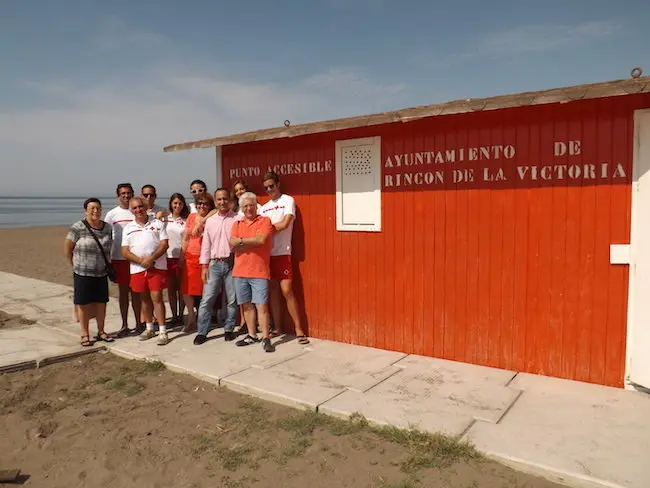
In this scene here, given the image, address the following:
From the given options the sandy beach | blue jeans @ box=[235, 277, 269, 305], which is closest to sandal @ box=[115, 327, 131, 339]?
blue jeans @ box=[235, 277, 269, 305]

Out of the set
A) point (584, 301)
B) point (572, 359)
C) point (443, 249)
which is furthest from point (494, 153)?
point (572, 359)

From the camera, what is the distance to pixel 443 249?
16.0 ft

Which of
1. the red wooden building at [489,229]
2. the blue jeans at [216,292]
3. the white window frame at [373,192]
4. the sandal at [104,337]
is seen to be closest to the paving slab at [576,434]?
the red wooden building at [489,229]

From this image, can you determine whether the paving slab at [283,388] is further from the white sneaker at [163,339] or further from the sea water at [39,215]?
the sea water at [39,215]

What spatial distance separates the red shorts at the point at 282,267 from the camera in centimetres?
573

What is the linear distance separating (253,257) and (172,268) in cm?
155

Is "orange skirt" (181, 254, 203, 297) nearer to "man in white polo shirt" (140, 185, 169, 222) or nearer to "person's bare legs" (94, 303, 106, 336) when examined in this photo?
"man in white polo shirt" (140, 185, 169, 222)

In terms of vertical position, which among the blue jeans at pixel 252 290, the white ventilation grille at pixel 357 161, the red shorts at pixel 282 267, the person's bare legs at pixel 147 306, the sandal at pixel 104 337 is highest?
the white ventilation grille at pixel 357 161

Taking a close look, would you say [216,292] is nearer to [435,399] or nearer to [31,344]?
[31,344]

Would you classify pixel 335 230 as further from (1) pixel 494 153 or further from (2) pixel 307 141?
(1) pixel 494 153

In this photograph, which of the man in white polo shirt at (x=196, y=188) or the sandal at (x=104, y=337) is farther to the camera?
the man in white polo shirt at (x=196, y=188)

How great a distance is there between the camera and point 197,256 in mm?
6129

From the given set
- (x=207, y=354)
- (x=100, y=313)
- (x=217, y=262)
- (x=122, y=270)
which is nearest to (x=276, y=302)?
(x=217, y=262)

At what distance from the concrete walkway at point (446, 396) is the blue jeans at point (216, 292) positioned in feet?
0.80
